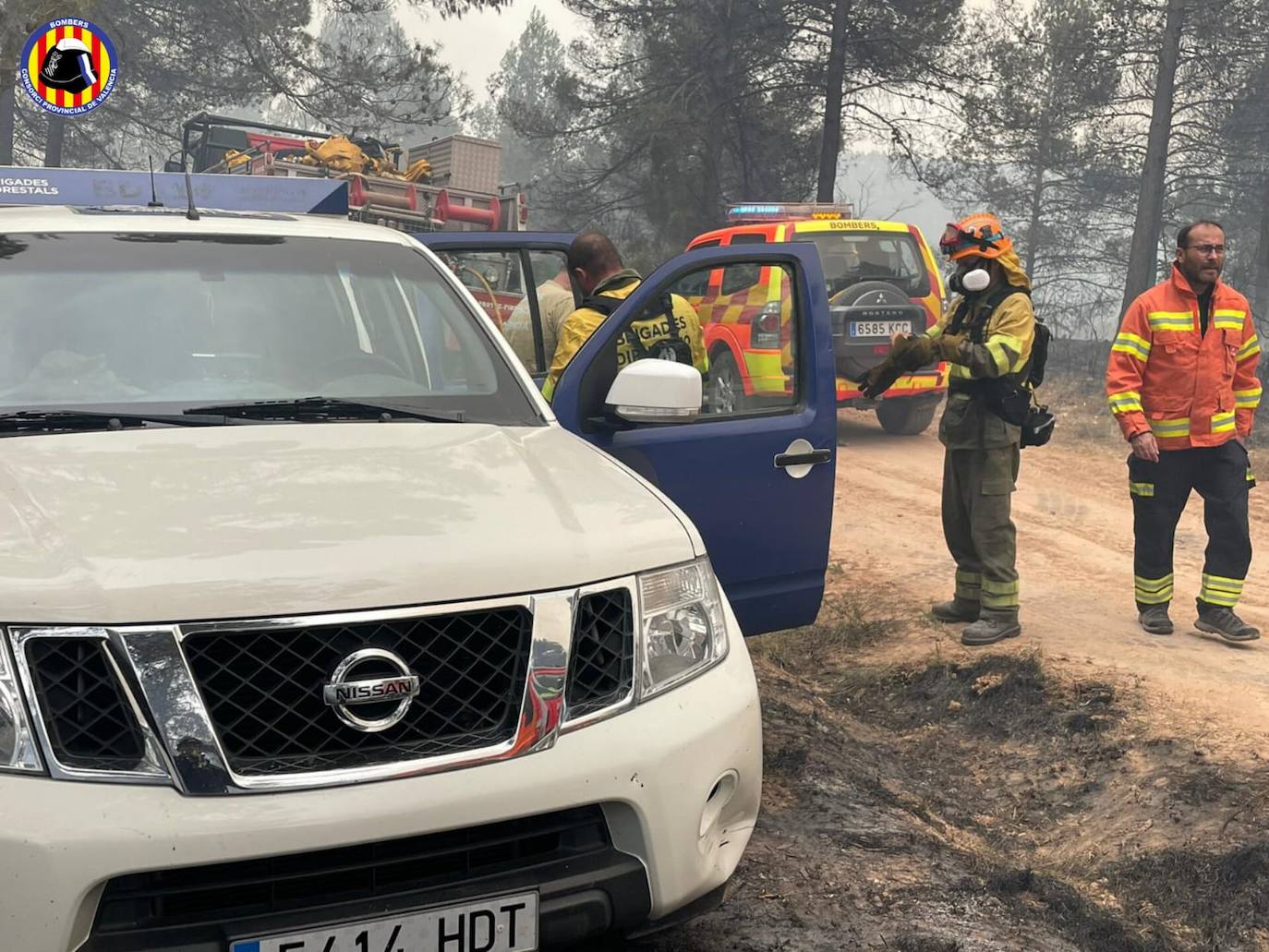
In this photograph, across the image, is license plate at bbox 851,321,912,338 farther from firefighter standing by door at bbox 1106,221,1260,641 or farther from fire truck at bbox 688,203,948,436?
firefighter standing by door at bbox 1106,221,1260,641

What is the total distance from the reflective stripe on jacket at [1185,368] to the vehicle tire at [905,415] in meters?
6.67

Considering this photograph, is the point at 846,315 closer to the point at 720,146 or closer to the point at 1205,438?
the point at 1205,438

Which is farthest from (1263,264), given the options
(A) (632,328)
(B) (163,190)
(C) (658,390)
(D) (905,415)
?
(C) (658,390)

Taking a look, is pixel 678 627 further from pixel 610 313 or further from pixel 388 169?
pixel 388 169

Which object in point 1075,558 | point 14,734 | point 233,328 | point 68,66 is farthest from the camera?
point 68,66

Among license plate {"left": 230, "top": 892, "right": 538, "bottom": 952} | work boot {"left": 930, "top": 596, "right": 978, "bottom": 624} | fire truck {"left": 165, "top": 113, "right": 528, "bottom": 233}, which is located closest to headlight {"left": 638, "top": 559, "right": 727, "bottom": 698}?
license plate {"left": 230, "top": 892, "right": 538, "bottom": 952}

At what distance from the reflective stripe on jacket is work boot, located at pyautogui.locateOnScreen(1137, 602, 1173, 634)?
31.6 inches

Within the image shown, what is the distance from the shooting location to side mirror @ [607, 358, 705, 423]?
11.5ft

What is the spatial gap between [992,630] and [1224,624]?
112 cm

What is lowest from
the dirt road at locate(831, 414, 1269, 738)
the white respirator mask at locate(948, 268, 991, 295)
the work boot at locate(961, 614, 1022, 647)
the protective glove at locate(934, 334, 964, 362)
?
the dirt road at locate(831, 414, 1269, 738)

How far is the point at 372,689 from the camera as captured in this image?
226cm

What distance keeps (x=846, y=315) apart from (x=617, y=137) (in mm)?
12935

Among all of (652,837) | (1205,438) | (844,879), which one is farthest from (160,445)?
(1205,438)

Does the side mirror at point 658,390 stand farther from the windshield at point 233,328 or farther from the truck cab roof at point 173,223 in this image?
the truck cab roof at point 173,223
